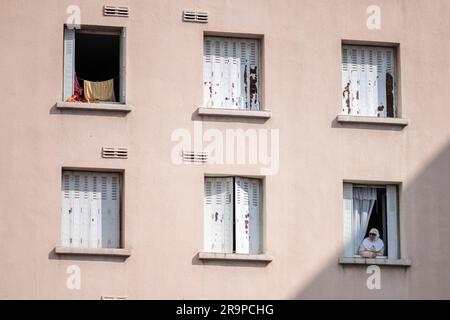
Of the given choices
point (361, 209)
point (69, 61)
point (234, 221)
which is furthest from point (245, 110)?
point (69, 61)

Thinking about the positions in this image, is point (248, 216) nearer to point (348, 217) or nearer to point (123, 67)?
point (348, 217)

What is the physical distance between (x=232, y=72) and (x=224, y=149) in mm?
2179

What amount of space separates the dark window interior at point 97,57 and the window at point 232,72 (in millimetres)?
2247

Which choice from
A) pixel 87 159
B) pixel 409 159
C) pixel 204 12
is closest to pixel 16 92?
pixel 87 159

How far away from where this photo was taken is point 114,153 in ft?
127

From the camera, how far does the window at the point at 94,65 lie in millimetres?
39312

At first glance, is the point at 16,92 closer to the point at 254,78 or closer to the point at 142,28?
the point at 142,28

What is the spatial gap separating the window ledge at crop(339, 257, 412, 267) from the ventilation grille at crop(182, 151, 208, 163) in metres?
4.22

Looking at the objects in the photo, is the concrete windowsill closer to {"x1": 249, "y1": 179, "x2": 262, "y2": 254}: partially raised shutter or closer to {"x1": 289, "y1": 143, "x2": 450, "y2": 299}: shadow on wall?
{"x1": 289, "y1": 143, "x2": 450, "y2": 299}: shadow on wall

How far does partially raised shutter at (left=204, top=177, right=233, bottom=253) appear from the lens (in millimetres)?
39219

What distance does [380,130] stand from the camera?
4025 centimetres

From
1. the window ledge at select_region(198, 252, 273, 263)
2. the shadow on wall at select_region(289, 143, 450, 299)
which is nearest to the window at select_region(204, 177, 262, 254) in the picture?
the window ledge at select_region(198, 252, 273, 263)

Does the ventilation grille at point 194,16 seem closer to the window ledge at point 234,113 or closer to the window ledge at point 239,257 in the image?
the window ledge at point 234,113

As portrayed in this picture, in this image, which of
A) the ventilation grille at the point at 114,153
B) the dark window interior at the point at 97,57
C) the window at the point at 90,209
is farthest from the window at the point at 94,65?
the window at the point at 90,209
